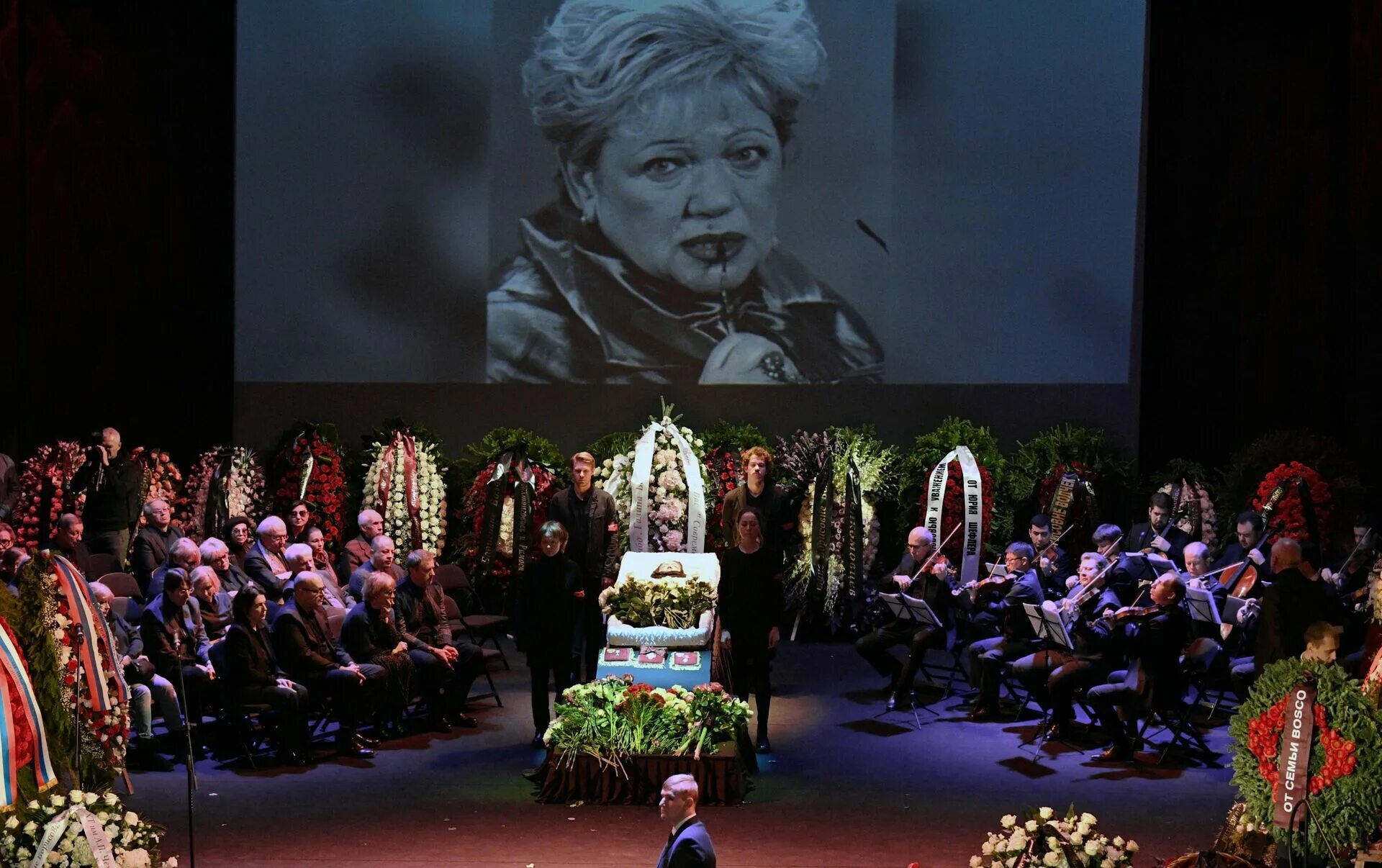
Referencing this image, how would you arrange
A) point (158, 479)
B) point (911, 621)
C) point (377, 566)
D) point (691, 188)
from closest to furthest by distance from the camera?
point (377, 566), point (911, 621), point (158, 479), point (691, 188)

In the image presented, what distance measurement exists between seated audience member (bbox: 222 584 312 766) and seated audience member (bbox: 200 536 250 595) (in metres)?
1.02

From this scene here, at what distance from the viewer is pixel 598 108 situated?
48.7 feet

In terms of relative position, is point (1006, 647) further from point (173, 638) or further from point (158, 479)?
point (158, 479)

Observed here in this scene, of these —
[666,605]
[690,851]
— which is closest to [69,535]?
[666,605]

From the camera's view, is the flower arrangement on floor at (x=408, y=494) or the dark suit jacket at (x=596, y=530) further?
the flower arrangement on floor at (x=408, y=494)

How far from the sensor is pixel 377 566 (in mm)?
10648

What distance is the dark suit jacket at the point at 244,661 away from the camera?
29.9 feet

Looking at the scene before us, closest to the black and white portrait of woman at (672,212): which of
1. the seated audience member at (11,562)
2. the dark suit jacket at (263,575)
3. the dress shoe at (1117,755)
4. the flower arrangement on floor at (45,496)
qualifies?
the flower arrangement on floor at (45,496)

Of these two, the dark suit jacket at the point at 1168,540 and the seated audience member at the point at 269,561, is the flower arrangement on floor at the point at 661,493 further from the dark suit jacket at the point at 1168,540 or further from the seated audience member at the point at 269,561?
the dark suit jacket at the point at 1168,540

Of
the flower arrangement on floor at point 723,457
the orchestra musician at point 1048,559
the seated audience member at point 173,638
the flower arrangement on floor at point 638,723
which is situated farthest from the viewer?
the flower arrangement on floor at point 723,457

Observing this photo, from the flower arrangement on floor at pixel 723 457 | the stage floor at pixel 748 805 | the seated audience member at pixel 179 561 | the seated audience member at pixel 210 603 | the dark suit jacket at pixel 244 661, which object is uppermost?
the flower arrangement on floor at pixel 723 457

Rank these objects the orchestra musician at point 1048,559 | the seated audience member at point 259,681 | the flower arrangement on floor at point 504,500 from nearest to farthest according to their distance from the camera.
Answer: the seated audience member at point 259,681
the orchestra musician at point 1048,559
the flower arrangement on floor at point 504,500

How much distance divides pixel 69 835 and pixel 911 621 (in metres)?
6.60

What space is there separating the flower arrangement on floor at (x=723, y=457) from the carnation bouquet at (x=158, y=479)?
171 inches
